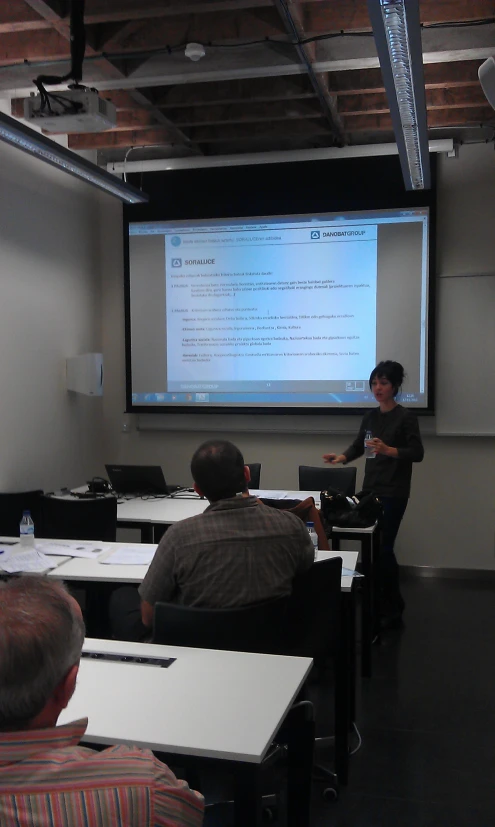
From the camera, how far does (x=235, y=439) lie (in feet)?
20.6

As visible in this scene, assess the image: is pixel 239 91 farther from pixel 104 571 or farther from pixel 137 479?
pixel 104 571

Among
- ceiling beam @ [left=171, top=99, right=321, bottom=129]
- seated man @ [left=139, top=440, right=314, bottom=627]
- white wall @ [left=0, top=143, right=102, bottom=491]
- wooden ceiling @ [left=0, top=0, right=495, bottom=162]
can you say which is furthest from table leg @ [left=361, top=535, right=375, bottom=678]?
ceiling beam @ [left=171, top=99, right=321, bottom=129]

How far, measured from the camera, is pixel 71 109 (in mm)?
3736

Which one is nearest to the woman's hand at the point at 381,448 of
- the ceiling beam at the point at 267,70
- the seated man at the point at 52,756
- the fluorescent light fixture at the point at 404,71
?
the fluorescent light fixture at the point at 404,71

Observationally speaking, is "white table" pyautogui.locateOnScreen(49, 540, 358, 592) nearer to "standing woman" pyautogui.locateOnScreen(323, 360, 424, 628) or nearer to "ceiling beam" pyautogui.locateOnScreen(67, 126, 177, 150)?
"standing woman" pyautogui.locateOnScreen(323, 360, 424, 628)

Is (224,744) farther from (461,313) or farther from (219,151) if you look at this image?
(219,151)

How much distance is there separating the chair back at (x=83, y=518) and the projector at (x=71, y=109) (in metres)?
2.00

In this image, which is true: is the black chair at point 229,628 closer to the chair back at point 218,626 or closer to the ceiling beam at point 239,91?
the chair back at point 218,626

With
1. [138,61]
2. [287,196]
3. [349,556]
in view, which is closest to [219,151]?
[287,196]

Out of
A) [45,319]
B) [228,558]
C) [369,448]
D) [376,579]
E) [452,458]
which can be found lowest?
[376,579]

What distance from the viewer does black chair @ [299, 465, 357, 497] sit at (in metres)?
5.25

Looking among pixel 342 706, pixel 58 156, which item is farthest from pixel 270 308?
pixel 342 706

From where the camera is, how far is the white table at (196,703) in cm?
151

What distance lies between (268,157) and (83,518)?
3456 millimetres
